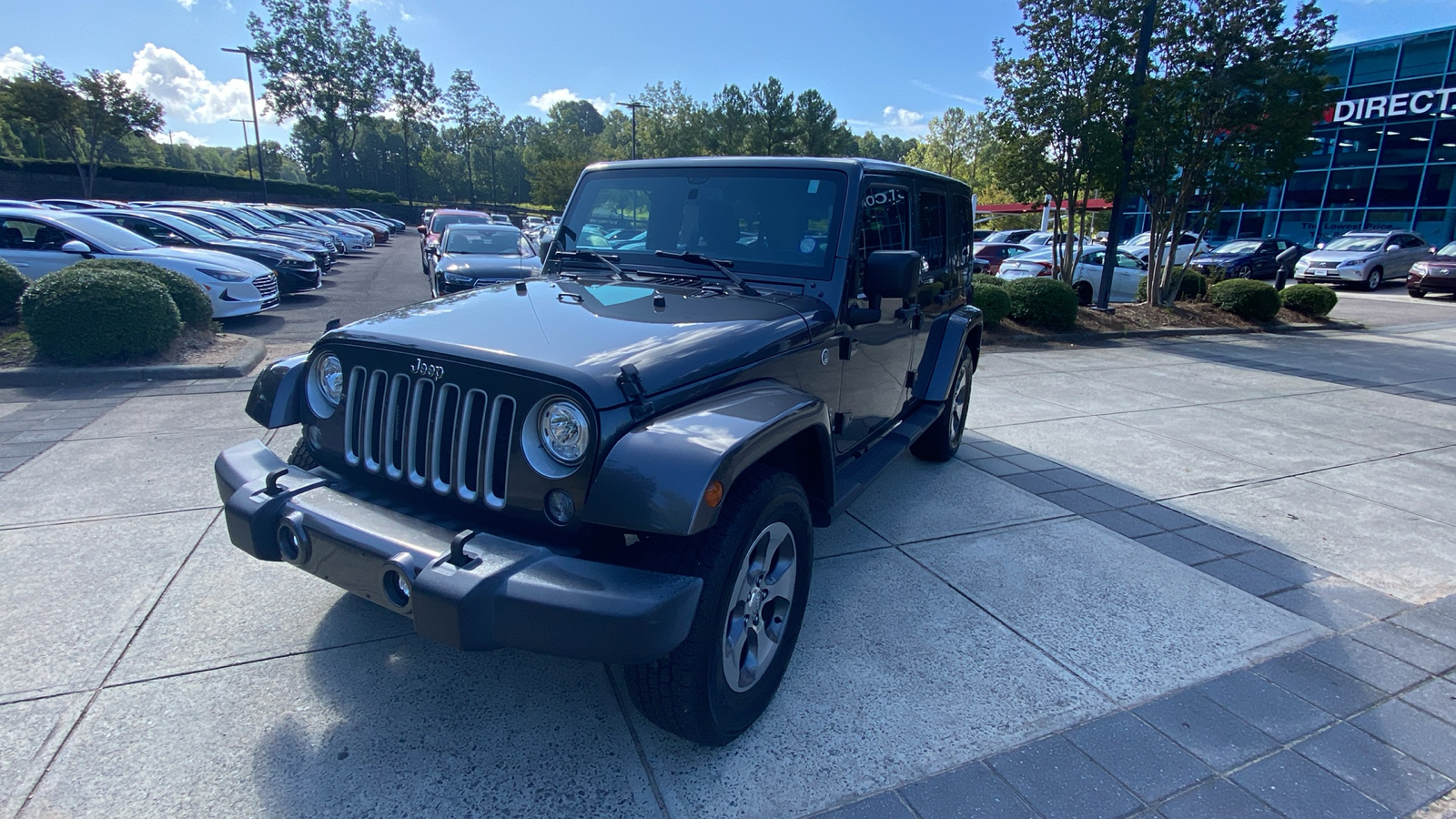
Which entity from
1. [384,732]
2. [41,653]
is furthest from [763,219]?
[41,653]

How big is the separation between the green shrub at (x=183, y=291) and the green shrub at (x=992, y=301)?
984 cm

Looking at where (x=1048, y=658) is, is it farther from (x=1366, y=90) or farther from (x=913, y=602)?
(x=1366, y=90)

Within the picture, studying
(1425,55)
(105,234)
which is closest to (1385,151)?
(1425,55)

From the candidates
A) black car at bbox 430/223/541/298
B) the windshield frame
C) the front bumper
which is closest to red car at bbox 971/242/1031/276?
black car at bbox 430/223/541/298

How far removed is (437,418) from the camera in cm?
246

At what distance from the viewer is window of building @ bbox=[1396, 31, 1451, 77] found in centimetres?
2628

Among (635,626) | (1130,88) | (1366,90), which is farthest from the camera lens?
(1366,90)

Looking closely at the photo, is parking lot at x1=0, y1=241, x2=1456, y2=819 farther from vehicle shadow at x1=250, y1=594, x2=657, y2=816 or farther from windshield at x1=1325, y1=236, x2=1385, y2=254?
windshield at x1=1325, y1=236, x2=1385, y2=254

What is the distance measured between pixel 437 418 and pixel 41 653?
1.91 metres

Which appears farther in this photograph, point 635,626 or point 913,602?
point 913,602

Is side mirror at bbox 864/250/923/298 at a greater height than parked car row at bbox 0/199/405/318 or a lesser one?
greater

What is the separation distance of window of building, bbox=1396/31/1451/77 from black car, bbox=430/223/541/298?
32.1 metres

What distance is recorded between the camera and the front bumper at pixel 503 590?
199 cm

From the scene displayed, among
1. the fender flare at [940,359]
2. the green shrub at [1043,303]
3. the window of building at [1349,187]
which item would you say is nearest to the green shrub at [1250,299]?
the green shrub at [1043,303]
